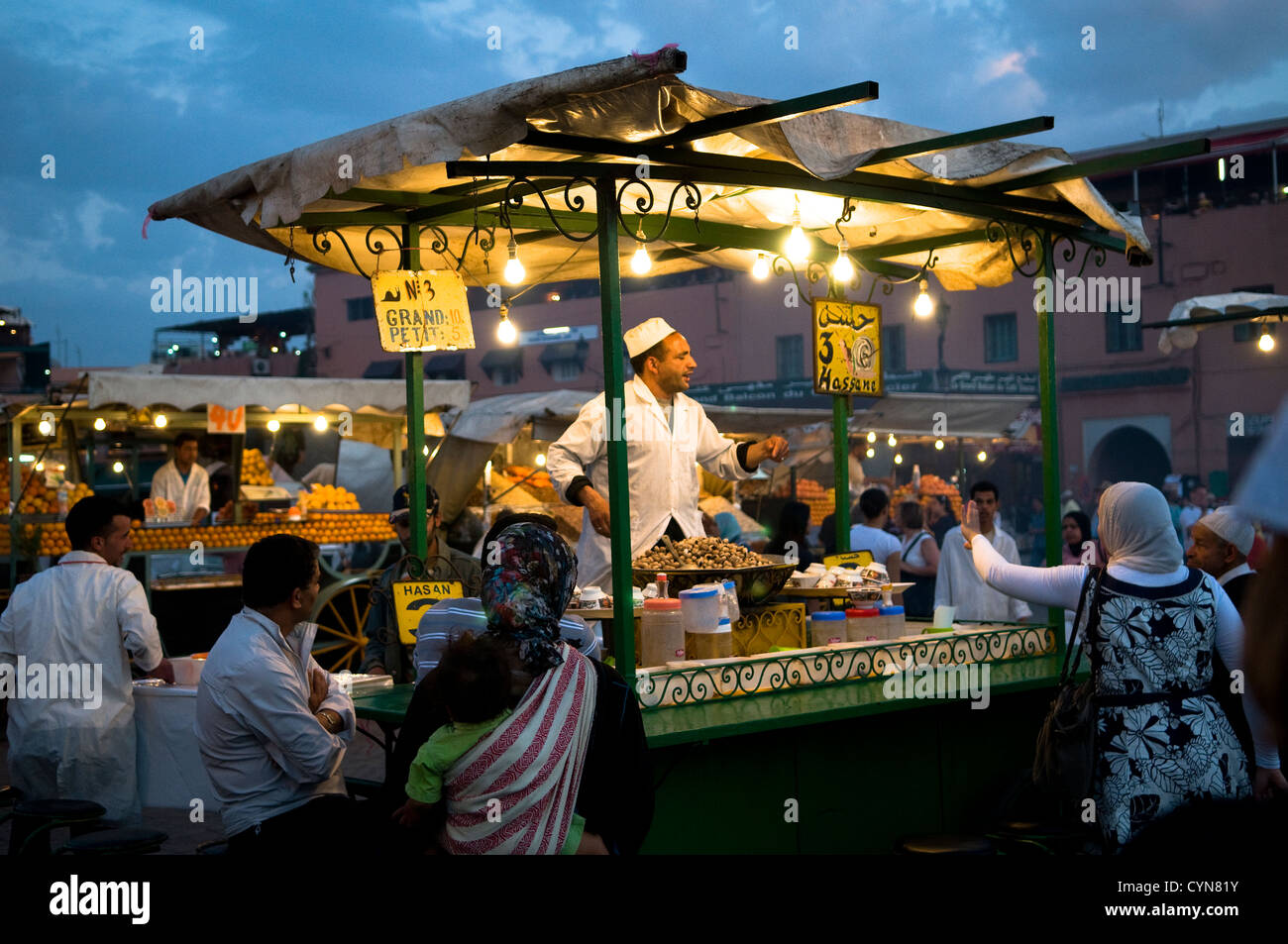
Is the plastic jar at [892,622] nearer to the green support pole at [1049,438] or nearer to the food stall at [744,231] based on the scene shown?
the food stall at [744,231]

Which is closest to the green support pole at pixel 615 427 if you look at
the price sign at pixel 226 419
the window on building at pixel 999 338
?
the price sign at pixel 226 419

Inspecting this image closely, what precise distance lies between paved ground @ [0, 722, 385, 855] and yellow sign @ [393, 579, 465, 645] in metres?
1.72

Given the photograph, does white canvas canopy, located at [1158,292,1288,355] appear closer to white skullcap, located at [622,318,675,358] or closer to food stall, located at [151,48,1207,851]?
food stall, located at [151,48,1207,851]

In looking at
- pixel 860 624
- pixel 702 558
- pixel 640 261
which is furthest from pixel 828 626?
pixel 640 261

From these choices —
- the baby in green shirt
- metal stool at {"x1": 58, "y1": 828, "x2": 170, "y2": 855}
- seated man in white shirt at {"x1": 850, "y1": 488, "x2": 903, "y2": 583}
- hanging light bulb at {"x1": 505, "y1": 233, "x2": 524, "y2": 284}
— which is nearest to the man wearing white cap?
hanging light bulb at {"x1": 505, "y1": 233, "x2": 524, "y2": 284}

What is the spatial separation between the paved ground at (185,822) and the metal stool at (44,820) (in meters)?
1.39

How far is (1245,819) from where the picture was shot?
120cm

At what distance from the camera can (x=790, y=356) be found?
31.8 m

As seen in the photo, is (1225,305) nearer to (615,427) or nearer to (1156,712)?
(1156,712)

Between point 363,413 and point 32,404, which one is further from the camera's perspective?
point 363,413

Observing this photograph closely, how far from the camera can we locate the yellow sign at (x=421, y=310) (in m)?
5.86
